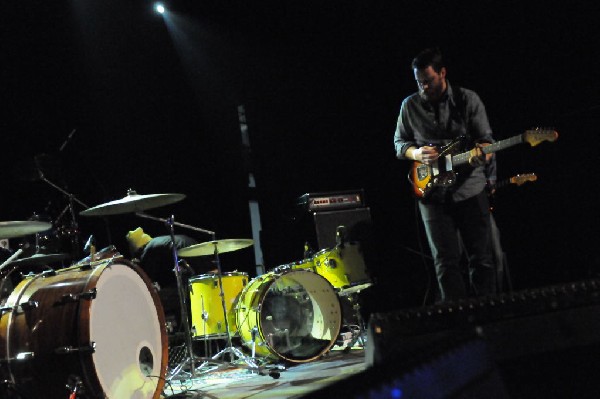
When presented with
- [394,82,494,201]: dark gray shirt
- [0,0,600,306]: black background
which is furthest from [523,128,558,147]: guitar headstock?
[0,0,600,306]: black background

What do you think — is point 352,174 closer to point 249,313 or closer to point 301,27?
point 301,27

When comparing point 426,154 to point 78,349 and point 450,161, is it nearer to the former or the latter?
point 450,161

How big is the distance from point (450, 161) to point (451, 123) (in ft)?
0.89

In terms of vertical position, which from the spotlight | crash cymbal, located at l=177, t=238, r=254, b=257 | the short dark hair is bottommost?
crash cymbal, located at l=177, t=238, r=254, b=257

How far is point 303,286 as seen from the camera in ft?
17.9

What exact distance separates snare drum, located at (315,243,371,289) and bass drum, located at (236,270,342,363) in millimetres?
308

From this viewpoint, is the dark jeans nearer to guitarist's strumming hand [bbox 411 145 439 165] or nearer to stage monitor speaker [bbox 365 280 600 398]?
guitarist's strumming hand [bbox 411 145 439 165]

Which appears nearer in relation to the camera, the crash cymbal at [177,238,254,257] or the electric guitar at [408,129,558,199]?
the electric guitar at [408,129,558,199]

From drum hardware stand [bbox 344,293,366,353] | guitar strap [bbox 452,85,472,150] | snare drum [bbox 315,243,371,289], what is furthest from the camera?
snare drum [bbox 315,243,371,289]

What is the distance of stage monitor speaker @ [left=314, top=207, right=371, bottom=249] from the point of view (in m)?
6.19

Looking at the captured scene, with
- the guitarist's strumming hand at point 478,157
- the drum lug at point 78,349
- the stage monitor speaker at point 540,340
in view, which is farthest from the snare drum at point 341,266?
the stage monitor speaker at point 540,340

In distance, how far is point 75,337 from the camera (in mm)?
3066

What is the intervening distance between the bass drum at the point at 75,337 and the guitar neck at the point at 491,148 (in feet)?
6.87

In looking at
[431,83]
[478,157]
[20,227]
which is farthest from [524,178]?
[20,227]
